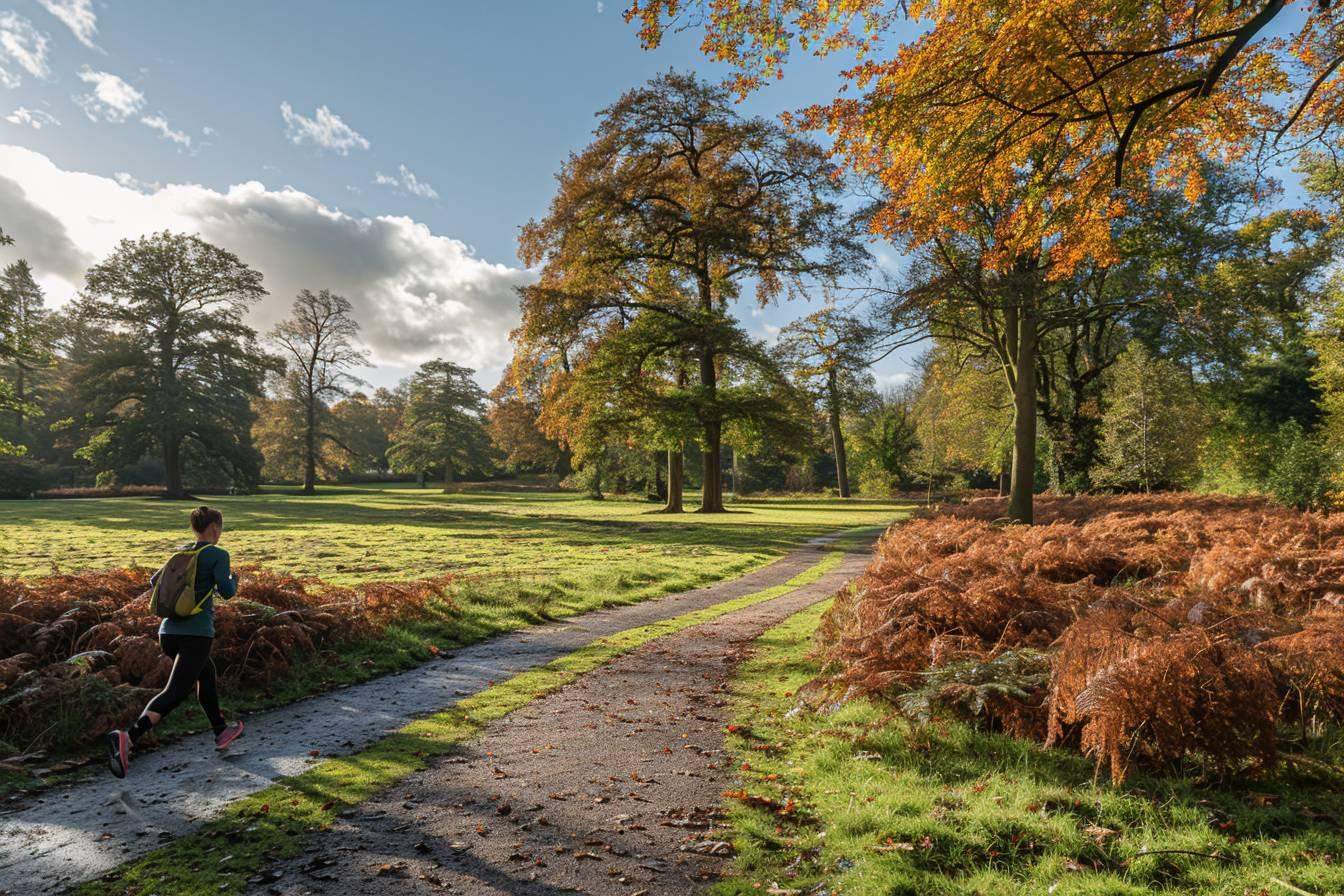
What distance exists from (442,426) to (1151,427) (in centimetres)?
5925

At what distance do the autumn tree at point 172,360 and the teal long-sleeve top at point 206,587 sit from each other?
45.6 meters

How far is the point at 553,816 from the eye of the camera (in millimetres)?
4211

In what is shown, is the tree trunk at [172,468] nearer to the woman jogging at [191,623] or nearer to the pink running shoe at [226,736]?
the woman jogging at [191,623]

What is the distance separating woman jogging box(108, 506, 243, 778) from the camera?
5.30 m

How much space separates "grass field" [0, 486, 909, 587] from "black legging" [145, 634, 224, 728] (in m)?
7.79

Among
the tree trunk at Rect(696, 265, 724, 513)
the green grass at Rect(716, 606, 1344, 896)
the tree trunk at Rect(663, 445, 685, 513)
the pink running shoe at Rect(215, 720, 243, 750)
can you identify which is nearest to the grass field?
the tree trunk at Rect(663, 445, 685, 513)

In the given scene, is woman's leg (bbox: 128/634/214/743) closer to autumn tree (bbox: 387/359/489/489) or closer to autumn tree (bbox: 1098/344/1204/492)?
autumn tree (bbox: 1098/344/1204/492)

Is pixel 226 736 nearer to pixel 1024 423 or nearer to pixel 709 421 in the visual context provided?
pixel 1024 423

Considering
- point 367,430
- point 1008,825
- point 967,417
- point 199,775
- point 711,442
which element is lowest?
point 199,775

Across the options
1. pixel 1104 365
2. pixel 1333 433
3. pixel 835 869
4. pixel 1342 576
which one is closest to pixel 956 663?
pixel 835 869

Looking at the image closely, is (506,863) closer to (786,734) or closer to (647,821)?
(647,821)

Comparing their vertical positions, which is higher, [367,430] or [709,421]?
[367,430]

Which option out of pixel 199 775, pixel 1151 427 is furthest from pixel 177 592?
pixel 1151 427

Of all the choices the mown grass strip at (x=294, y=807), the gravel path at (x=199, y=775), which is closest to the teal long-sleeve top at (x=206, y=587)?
the gravel path at (x=199, y=775)
